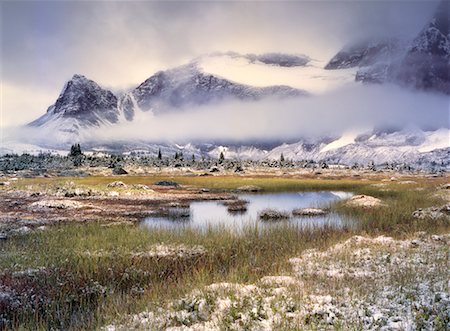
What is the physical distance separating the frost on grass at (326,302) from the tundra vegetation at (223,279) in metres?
0.04

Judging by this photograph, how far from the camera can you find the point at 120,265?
18516 millimetres

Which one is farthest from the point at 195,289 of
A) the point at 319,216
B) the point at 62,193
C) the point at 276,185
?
the point at 276,185

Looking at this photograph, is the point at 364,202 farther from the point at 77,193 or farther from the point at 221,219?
the point at 77,193

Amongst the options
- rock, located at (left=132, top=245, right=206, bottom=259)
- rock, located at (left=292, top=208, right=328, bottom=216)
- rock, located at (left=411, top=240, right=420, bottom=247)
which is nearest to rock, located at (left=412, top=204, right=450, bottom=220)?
rock, located at (left=292, top=208, right=328, bottom=216)

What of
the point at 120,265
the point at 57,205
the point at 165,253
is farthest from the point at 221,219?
the point at 57,205

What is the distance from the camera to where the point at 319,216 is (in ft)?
124

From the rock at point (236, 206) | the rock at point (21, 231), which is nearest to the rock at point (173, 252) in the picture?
the rock at point (21, 231)

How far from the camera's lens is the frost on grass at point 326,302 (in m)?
10.7

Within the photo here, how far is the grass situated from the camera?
44.7 ft

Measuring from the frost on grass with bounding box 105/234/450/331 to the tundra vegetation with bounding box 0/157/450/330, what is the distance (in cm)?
4

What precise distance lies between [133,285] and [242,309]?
20.9 feet

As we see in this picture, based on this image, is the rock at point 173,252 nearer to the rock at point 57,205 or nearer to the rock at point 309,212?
the rock at point 309,212

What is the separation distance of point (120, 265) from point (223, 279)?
18.6 feet

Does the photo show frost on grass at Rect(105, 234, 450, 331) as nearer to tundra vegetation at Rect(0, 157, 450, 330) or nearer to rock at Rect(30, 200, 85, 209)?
tundra vegetation at Rect(0, 157, 450, 330)
